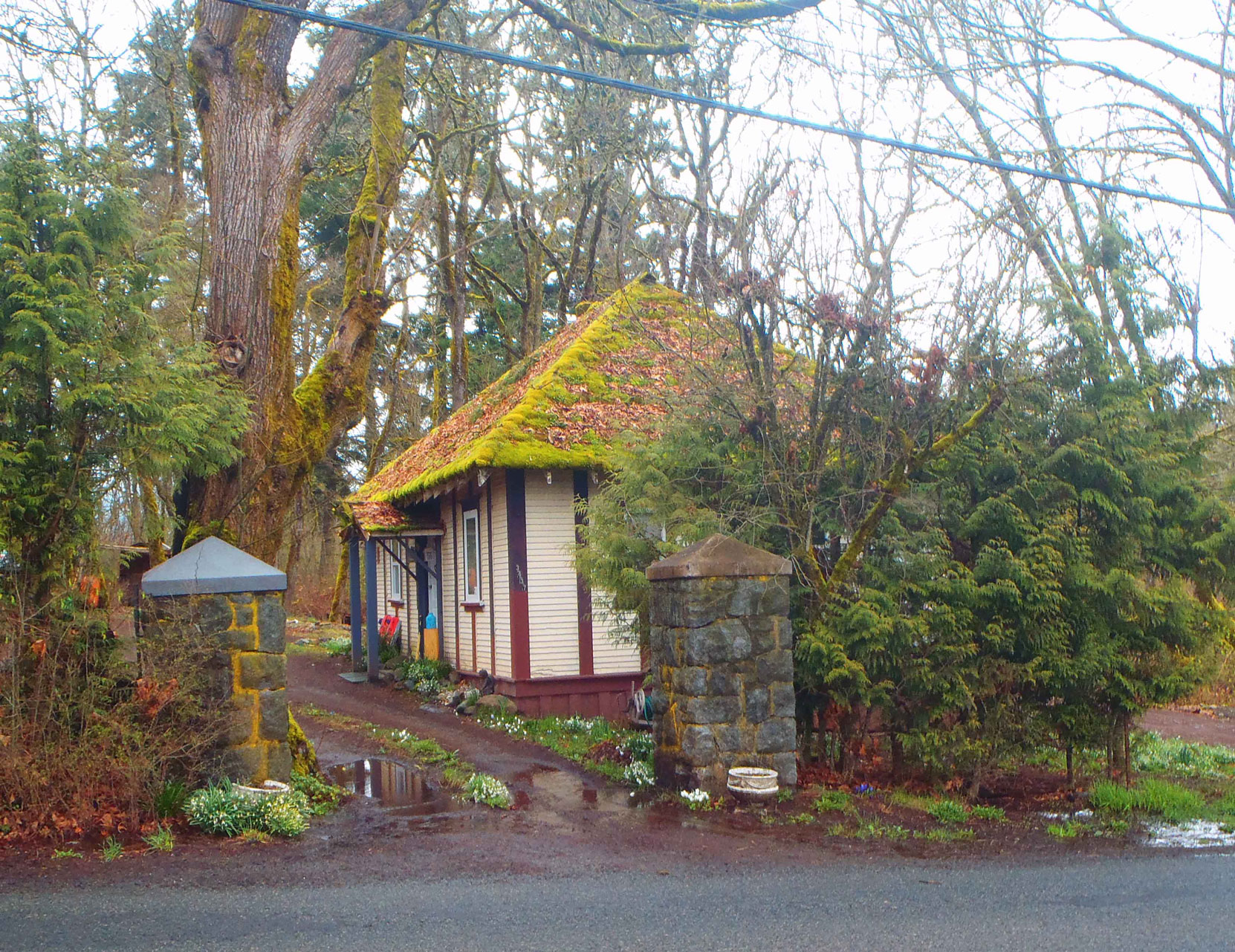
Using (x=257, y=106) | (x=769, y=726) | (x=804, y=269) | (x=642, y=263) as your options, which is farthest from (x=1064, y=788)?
(x=642, y=263)

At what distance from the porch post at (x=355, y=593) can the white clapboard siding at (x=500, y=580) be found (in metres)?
5.84

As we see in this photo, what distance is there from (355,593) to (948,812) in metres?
14.4

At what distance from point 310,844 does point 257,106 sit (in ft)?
20.1

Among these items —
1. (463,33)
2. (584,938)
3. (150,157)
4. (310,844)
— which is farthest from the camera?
(150,157)

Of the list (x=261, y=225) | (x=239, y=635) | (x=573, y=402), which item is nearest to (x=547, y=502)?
(x=573, y=402)

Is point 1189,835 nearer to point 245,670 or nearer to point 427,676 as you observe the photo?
point 245,670

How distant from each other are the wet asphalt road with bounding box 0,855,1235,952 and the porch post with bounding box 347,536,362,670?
1405cm

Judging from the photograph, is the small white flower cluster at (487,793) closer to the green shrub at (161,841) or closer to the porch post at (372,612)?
the green shrub at (161,841)

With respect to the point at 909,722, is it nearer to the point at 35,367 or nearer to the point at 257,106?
the point at 35,367

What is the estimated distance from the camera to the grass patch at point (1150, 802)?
8375 millimetres

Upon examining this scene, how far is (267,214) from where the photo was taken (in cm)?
932

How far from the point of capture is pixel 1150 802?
848 cm

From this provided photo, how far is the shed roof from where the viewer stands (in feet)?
24.7

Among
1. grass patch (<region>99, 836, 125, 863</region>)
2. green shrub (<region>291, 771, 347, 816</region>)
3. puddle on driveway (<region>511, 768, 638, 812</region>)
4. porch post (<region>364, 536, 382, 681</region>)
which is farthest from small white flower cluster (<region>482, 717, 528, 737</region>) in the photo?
grass patch (<region>99, 836, 125, 863</region>)
